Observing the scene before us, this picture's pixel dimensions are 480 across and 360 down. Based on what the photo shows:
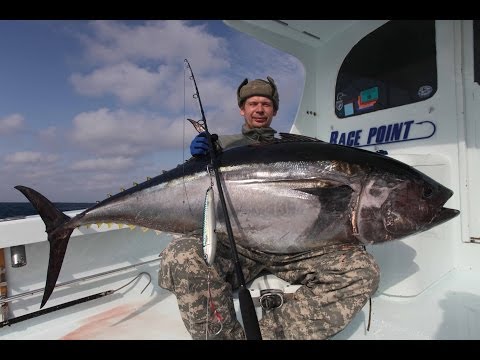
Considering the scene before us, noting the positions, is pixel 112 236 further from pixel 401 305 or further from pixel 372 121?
pixel 372 121

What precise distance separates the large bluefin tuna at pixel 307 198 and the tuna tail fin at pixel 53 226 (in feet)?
2.31

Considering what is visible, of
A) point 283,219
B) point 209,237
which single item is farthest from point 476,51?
point 209,237

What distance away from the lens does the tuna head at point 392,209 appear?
1.88 metres

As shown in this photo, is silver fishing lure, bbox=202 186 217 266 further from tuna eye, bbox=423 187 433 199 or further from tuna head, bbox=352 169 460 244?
tuna eye, bbox=423 187 433 199

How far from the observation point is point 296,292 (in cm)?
202

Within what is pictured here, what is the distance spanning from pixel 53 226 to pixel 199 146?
3.81ft

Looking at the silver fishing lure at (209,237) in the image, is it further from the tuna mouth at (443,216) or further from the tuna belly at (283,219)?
the tuna mouth at (443,216)

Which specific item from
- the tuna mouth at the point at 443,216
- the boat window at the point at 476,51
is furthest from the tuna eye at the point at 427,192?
the boat window at the point at 476,51

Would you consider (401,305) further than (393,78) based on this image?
No

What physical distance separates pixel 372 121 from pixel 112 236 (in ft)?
10.1

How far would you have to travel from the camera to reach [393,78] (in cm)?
364

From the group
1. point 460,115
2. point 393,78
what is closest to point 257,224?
point 460,115
